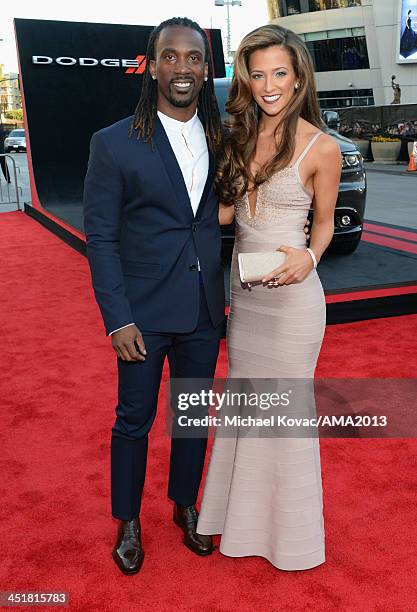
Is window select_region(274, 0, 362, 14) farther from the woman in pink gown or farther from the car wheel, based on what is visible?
the woman in pink gown

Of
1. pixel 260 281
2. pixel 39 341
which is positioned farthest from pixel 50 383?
pixel 260 281

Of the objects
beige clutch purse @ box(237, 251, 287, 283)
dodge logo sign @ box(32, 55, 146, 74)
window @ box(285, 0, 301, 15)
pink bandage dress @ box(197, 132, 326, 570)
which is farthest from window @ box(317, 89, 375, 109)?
beige clutch purse @ box(237, 251, 287, 283)

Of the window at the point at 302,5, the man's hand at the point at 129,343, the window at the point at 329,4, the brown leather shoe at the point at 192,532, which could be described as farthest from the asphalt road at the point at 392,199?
the window at the point at 302,5

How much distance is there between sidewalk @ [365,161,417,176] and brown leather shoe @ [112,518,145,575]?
16325mm

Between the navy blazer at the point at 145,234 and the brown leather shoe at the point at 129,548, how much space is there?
0.81 meters

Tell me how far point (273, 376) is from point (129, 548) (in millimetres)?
860

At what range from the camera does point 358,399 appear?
3.95 metres

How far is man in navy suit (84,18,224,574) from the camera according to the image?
2.09 metres

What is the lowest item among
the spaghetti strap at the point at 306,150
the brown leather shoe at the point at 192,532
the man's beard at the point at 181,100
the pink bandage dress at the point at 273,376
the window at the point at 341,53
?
the brown leather shoe at the point at 192,532

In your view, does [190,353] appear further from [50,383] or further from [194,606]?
[50,383]

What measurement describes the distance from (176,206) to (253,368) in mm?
657

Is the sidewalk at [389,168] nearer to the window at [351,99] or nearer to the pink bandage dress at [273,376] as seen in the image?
the pink bandage dress at [273,376]

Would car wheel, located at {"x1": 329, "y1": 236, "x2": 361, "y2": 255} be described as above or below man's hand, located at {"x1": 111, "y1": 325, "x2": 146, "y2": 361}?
below

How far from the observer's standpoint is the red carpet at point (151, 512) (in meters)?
2.30
